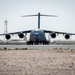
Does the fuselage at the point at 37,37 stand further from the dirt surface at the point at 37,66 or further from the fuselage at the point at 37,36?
the dirt surface at the point at 37,66

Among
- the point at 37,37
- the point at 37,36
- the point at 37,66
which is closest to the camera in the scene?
the point at 37,66

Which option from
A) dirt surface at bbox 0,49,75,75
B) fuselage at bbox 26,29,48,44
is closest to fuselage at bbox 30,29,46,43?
fuselage at bbox 26,29,48,44

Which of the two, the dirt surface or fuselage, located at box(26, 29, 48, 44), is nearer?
the dirt surface

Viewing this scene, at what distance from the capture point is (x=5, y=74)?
32.4 ft

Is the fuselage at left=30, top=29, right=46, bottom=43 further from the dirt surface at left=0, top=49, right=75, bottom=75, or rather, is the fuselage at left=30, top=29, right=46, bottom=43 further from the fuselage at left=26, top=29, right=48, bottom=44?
the dirt surface at left=0, top=49, right=75, bottom=75

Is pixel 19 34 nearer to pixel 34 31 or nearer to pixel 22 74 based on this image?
pixel 34 31

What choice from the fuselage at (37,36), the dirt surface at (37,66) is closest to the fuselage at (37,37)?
the fuselage at (37,36)

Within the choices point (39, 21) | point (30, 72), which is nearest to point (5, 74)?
point (30, 72)

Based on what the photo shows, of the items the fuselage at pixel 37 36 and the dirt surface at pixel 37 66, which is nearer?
the dirt surface at pixel 37 66

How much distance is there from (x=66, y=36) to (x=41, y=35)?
5.36 meters

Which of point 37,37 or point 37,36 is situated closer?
point 37,36

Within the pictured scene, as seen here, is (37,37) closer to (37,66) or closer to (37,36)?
(37,36)

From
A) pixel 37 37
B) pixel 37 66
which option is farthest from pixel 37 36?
pixel 37 66

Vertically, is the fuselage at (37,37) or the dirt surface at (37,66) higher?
the dirt surface at (37,66)
